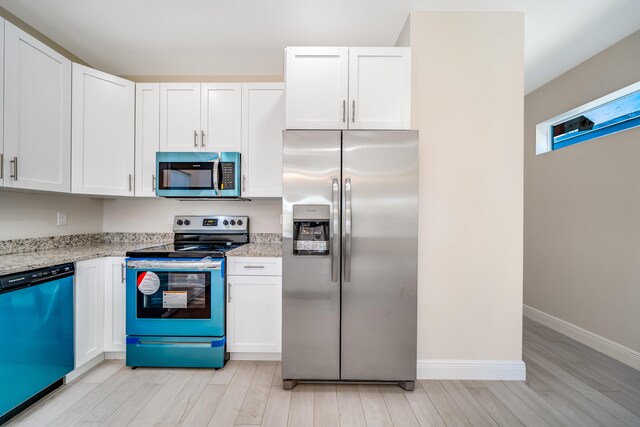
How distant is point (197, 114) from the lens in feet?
8.55

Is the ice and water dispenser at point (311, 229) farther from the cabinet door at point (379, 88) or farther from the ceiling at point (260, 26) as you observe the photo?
Answer: the ceiling at point (260, 26)

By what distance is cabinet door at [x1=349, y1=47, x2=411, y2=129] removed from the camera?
2.02 m

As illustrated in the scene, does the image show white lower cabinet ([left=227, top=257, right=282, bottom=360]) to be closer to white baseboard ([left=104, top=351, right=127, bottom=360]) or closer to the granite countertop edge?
the granite countertop edge

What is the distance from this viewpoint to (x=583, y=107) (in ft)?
8.77

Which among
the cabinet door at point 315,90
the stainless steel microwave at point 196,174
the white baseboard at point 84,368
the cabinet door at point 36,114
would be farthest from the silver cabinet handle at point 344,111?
the white baseboard at point 84,368

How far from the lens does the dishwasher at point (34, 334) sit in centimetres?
156

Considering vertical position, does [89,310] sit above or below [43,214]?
below

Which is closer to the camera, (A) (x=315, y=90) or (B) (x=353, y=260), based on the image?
(B) (x=353, y=260)

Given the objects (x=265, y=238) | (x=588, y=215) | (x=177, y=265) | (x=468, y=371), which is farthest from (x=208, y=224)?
(x=588, y=215)

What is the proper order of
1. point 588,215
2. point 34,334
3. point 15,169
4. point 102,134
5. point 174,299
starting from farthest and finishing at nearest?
point 588,215, point 102,134, point 174,299, point 15,169, point 34,334

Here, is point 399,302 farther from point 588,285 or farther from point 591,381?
point 588,285

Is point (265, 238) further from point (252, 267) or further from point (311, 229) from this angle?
point (311, 229)

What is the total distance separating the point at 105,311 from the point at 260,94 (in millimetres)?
2334

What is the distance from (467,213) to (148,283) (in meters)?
2.58
